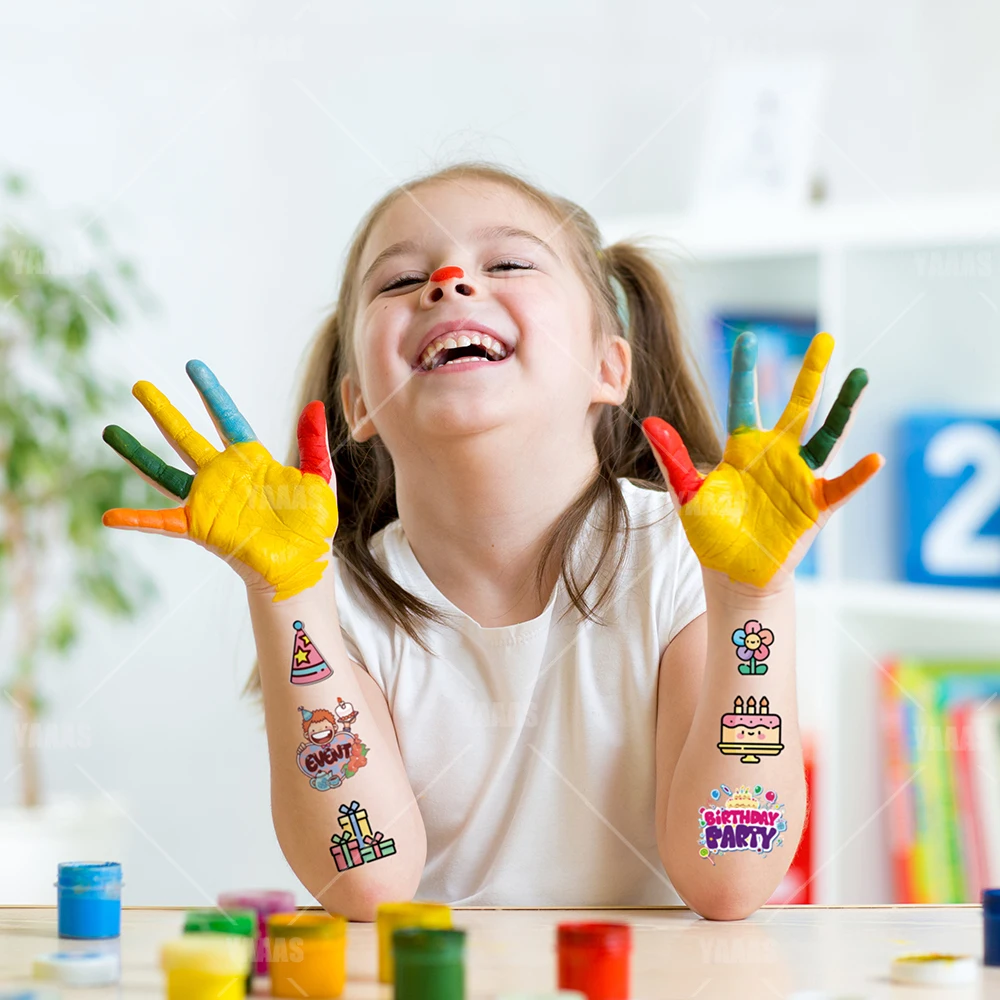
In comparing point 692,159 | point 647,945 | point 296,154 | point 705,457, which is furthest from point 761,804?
point 296,154

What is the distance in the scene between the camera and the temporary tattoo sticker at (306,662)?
75 centimetres

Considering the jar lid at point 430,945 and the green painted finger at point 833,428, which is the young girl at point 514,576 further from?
the jar lid at point 430,945

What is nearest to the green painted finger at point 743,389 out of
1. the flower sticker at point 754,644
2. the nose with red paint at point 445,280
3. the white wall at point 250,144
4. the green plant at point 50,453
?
the flower sticker at point 754,644

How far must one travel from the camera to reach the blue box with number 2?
158 centimetres

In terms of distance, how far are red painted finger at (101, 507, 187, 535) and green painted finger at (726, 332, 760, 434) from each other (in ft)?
1.09

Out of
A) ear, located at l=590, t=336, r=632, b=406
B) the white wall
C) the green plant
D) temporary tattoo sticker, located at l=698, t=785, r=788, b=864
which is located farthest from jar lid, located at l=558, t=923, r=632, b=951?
the white wall

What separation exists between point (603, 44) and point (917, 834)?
1328 millimetres

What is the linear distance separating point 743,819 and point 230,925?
32 centimetres

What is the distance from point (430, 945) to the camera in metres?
0.45

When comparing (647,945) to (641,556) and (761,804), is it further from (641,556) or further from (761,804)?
(641,556)

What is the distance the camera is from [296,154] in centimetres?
205

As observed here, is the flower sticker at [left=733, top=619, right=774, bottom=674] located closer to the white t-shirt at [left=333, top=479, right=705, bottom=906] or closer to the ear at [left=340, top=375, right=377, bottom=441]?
the white t-shirt at [left=333, top=479, right=705, bottom=906]

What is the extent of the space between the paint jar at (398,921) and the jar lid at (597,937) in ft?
0.20

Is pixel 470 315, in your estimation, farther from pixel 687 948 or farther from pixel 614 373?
pixel 687 948
